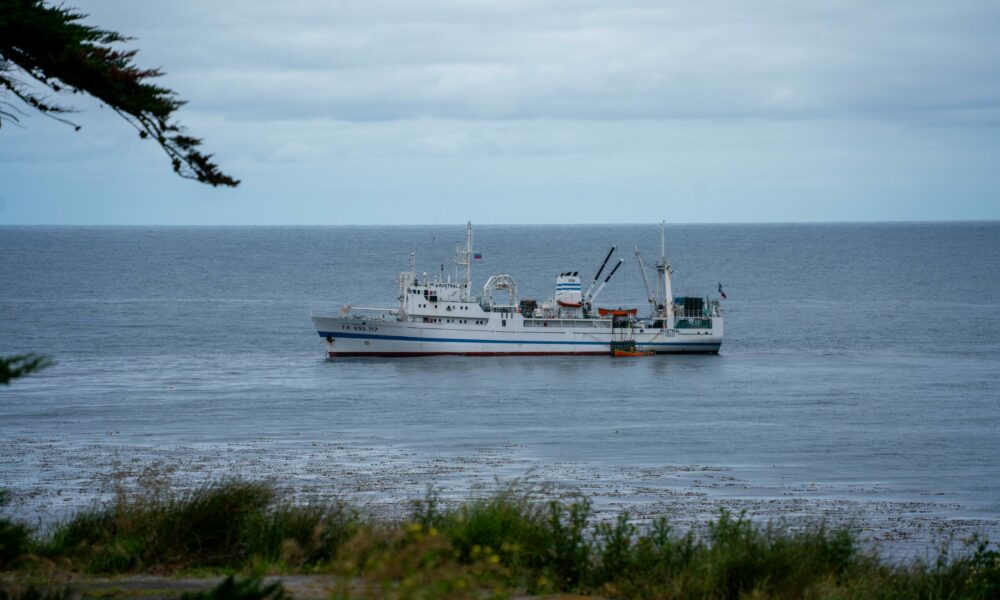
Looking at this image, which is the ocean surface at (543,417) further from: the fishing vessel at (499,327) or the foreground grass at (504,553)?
the fishing vessel at (499,327)

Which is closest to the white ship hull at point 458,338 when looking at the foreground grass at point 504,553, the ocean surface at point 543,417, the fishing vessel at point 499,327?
the fishing vessel at point 499,327

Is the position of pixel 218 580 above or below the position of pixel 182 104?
below

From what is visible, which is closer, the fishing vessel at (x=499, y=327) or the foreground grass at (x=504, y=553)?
the foreground grass at (x=504, y=553)

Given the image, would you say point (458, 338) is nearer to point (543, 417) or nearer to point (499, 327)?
point (499, 327)

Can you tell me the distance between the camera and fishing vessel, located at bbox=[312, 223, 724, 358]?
6781 cm

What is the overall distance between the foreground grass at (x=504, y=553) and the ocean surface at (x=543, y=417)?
50.4 inches

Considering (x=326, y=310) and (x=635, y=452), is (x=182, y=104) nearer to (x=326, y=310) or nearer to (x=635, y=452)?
(x=635, y=452)

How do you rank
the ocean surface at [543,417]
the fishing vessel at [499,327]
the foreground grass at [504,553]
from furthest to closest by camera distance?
1. the fishing vessel at [499,327]
2. the ocean surface at [543,417]
3. the foreground grass at [504,553]

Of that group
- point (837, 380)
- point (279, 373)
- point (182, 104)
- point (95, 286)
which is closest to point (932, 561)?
point (182, 104)

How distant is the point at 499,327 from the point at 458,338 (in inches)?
97.4

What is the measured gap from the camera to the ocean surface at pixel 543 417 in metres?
29.5

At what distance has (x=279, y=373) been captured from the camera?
196 feet

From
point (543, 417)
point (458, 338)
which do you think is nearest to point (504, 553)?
point (543, 417)

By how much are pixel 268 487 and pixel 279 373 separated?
47.3m
